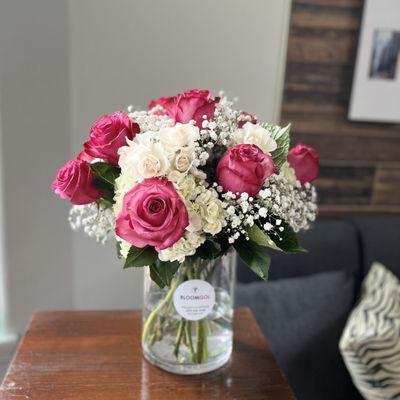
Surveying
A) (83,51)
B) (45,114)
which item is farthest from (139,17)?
(45,114)

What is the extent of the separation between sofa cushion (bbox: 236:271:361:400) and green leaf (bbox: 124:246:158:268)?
2.39 ft

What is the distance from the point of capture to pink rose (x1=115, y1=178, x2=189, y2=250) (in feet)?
2.06

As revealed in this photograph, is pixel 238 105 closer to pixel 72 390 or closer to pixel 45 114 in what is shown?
pixel 45 114

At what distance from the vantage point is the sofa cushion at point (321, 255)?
1.51 m

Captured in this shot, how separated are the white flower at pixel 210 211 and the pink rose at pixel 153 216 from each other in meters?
0.05

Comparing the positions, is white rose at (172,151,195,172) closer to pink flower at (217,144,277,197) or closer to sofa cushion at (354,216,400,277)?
pink flower at (217,144,277,197)

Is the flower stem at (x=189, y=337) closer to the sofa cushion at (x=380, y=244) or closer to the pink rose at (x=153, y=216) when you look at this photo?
the pink rose at (x=153, y=216)

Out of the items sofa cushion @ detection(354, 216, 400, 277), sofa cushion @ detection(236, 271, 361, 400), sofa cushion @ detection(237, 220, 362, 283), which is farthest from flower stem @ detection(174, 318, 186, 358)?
sofa cushion @ detection(354, 216, 400, 277)

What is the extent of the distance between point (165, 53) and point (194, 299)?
2.95 ft

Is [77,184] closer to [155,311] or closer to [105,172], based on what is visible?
[105,172]

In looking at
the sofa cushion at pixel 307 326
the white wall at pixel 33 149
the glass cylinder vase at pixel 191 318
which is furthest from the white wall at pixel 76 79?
the glass cylinder vase at pixel 191 318

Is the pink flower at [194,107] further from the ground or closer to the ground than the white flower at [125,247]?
further from the ground

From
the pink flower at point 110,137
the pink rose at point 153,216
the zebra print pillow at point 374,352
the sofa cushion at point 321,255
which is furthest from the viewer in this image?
the sofa cushion at point 321,255

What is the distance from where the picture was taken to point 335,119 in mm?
1646
